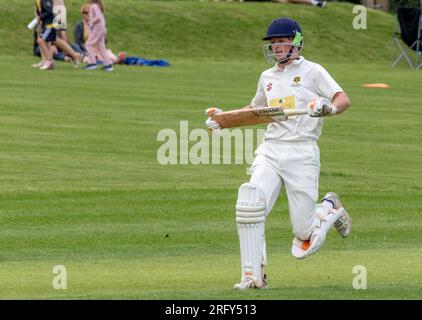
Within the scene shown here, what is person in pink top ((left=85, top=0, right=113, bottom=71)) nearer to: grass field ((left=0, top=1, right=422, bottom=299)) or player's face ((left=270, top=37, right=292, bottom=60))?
grass field ((left=0, top=1, right=422, bottom=299))

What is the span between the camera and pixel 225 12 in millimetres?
48719

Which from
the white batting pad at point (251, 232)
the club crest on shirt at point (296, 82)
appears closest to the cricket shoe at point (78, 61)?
the club crest on shirt at point (296, 82)

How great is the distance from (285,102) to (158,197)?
265 inches

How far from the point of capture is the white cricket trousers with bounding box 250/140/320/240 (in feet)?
36.5

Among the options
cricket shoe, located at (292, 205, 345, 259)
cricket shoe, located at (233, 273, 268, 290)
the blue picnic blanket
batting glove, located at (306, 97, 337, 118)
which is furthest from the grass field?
the blue picnic blanket

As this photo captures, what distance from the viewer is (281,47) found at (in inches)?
444

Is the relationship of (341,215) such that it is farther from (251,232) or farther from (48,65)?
(48,65)

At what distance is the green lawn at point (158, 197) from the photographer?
1177 centimetres

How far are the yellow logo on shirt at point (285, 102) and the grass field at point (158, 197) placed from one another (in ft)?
4.99

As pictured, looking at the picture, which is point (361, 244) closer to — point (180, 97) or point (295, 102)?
point (295, 102)

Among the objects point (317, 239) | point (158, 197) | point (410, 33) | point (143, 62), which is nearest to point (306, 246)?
point (317, 239)

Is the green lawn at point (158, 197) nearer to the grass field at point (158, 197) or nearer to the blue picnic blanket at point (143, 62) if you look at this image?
the grass field at point (158, 197)

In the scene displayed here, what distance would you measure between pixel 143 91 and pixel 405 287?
1967 cm

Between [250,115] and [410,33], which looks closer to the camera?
[250,115]
